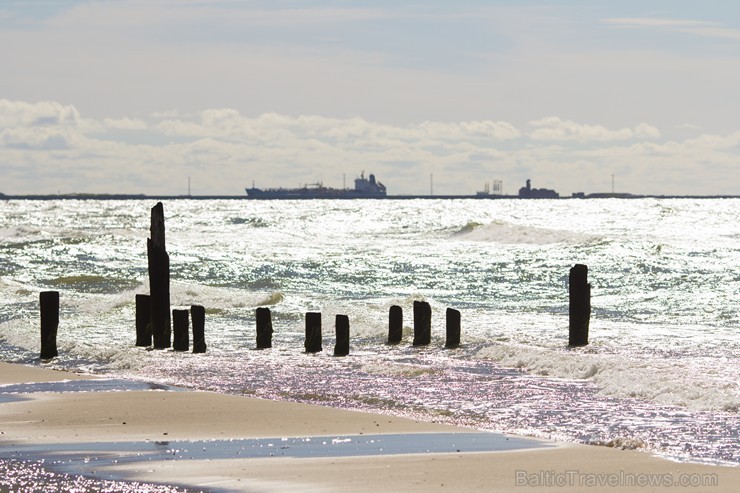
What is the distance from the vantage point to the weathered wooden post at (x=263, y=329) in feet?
70.5

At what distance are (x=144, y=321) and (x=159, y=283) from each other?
1029mm

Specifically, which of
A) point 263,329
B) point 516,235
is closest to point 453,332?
point 263,329

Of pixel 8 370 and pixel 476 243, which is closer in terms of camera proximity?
pixel 8 370

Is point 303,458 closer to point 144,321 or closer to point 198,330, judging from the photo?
point 198,330

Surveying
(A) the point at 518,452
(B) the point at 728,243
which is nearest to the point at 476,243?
(B) the point at 728,243

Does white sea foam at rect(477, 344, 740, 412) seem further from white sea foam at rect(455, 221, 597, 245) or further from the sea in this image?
white sea foam at rect(455, 221, 597, 245)

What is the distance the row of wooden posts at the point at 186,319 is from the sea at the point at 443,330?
0.37 m

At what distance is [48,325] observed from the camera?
2084 cm

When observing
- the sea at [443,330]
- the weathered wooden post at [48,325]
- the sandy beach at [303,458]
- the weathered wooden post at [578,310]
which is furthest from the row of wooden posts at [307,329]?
the sandy beach at [303,458]

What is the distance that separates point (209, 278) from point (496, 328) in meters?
23.6

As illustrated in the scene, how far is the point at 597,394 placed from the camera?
15.2 metres

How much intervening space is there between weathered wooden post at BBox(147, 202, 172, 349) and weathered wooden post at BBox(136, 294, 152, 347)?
14.0 inches

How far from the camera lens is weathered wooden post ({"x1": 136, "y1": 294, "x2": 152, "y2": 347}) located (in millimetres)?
22016

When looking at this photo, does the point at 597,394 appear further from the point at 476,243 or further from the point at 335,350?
the point at 476,243
